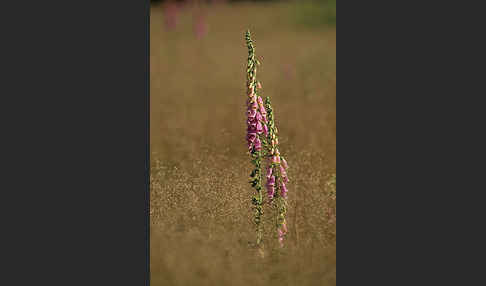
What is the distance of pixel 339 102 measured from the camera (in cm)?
732

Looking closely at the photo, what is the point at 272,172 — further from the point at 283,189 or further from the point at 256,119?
the point at 256,119

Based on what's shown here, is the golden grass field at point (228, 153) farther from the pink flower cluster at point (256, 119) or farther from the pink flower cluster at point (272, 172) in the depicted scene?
the pink flower cluster at point (256, 119)

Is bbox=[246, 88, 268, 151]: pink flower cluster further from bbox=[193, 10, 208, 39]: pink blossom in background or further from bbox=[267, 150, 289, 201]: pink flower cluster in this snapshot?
bbox=[193, 10, 208, 39]: pink blossom in background

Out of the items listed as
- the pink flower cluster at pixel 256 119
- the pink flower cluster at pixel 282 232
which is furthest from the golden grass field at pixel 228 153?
the pink flower cluster at pixel 256 119

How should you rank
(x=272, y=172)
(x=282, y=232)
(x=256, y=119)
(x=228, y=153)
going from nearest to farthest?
(x=256, y=119) < (x=272, y=172) < (x=282, y=232) < (x=228, y=153)

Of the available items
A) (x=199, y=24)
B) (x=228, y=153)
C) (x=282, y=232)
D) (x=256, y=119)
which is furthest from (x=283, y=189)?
(x=199, y=24)

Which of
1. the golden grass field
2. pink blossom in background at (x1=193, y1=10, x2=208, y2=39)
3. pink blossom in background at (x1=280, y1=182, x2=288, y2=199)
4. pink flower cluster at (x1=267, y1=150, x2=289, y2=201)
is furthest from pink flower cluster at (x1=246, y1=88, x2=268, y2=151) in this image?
pink blossom in background at (x1=193, y1=10, x2=208, y2=39)

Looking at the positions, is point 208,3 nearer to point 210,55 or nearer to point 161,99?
point 210,55

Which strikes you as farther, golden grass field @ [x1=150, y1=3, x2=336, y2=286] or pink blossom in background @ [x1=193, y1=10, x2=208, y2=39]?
pink blossom in background @ [x1=193, y1=10, x2=208, y2=39]

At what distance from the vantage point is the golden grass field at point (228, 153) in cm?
611

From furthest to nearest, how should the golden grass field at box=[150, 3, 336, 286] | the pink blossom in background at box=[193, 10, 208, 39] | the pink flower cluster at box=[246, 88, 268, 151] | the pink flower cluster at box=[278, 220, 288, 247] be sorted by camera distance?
1. the pink blossom in background at box=[193, 10, 208, 39]
2. the pink flower cluster at box=[278, 220, 288, 247]
3. the golden grass field at box=[150, 3, 336, 286]
4. the pink flower cluster at box=[246, 88, 268, 151]

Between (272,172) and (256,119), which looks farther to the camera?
(272,172)

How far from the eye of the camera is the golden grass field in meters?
6.11

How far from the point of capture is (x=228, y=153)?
7.13m
